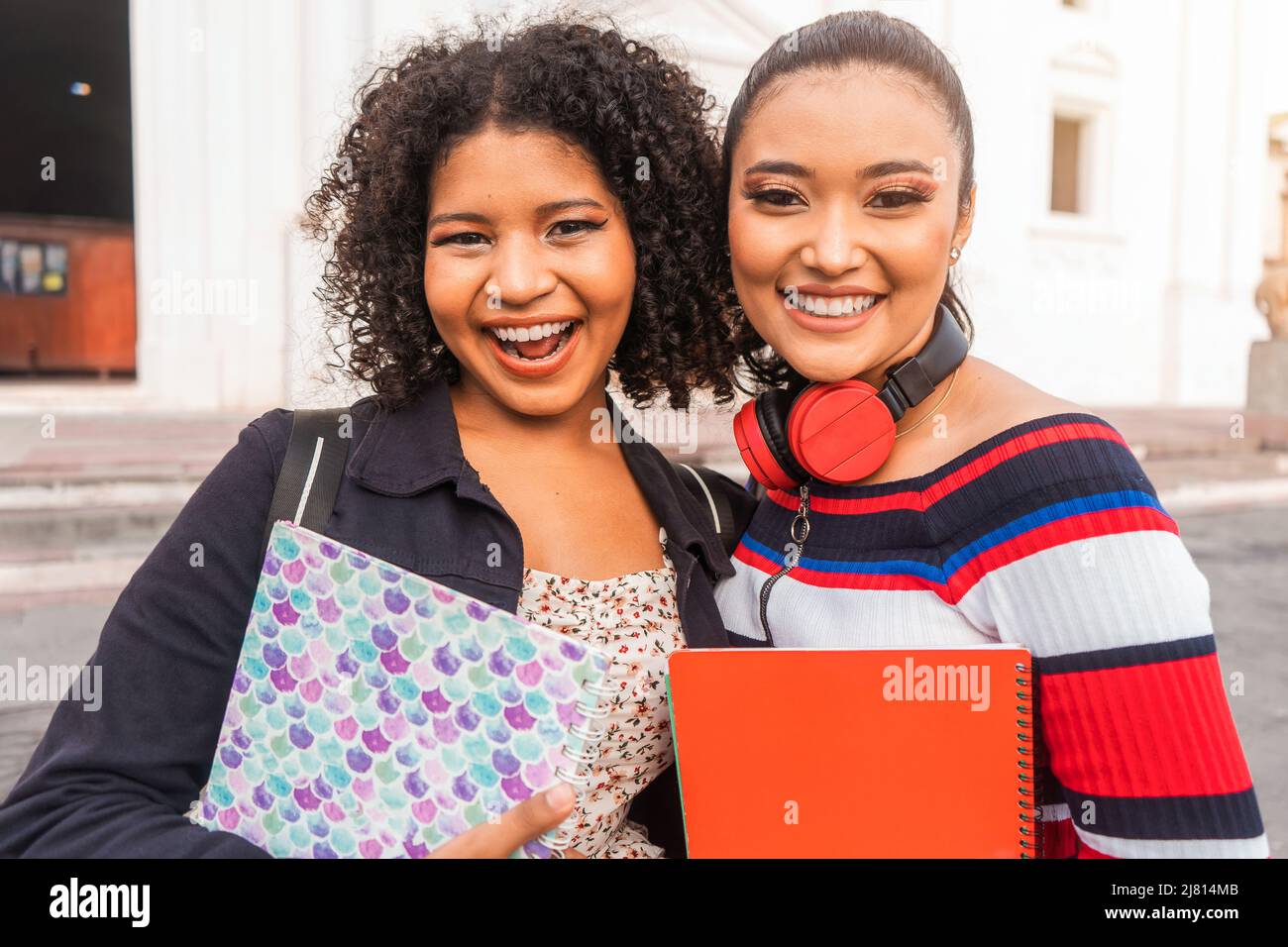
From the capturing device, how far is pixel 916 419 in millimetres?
1547

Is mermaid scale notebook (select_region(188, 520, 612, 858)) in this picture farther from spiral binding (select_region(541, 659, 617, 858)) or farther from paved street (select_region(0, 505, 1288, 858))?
paved street (select_region(0, 505, 1288, 858))

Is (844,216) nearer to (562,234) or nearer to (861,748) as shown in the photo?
(562,234)

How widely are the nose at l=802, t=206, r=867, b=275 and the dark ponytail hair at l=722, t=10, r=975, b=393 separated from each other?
0.22 meters

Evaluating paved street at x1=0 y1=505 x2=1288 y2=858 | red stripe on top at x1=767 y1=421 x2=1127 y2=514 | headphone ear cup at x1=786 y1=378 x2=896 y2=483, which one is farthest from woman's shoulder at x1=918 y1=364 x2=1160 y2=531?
paved street at x1=0 y1=505 x2=1288 y2=858

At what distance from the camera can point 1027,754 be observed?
1.29 m

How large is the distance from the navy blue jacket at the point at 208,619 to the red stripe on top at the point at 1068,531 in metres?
0.44

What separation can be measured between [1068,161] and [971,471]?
12767mm

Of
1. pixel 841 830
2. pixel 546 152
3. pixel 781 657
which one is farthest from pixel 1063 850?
pixel 546 152

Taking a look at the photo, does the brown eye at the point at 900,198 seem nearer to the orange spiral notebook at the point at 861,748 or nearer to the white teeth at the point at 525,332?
the white teeth at the point at 525,332

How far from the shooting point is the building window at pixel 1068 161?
12453mm

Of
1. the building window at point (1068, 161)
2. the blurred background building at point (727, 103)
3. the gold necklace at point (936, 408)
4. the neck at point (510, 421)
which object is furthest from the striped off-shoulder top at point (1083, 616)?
the building window at point (1068, 161)

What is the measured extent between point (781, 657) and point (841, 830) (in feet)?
0.82

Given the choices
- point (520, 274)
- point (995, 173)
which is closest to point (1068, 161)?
point (995, 173)
